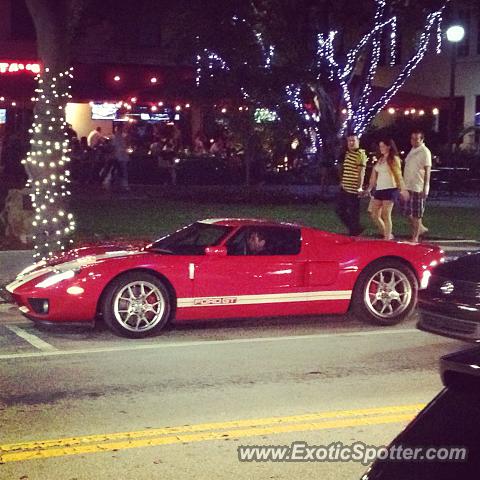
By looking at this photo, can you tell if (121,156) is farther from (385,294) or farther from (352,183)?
(385,294)

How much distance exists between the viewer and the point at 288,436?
19.2 ft

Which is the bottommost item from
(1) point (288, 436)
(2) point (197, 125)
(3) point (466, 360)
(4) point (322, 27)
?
(1) point (288, 436)

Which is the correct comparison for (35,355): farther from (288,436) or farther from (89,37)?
(89,37)

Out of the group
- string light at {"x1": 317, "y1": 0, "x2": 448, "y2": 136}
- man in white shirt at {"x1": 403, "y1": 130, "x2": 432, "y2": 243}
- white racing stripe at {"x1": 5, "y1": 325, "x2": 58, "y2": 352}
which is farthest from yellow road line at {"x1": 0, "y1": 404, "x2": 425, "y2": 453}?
string light at {"x1": 317, "y1": 0, "x2": 448, "y2": 136}

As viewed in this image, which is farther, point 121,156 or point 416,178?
point 121,156

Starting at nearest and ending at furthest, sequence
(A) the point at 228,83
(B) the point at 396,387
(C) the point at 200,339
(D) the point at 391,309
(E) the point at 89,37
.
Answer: (B) the point at 396,387
(C) the point at 200,339
(D) the point at 391,309
(A) the point at 228,83
(E) the point at 89,37

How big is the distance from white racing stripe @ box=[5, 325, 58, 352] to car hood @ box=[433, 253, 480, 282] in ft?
11.7

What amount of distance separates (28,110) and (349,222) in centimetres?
1768

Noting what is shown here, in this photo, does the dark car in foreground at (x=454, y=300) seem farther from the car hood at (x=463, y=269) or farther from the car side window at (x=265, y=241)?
the car side window at (x=265, y=241)

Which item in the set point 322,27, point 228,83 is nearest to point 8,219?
point 228,83

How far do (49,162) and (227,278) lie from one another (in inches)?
149

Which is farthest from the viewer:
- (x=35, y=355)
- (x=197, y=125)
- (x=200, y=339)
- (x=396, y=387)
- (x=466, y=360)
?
(x=197, y=125)

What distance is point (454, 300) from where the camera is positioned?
25.7ft
